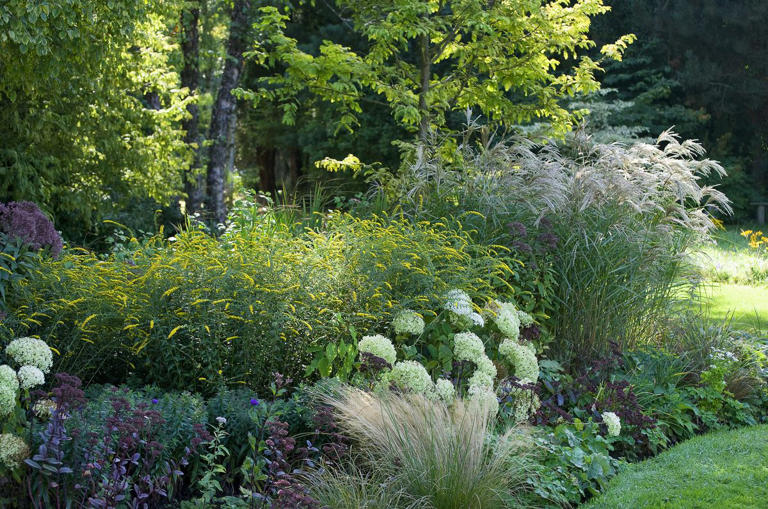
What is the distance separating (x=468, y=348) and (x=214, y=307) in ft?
4.93

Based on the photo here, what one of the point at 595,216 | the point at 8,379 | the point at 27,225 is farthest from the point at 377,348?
the point at 595,216

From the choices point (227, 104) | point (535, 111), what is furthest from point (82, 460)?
point (227, 104)

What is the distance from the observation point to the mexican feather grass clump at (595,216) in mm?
5762

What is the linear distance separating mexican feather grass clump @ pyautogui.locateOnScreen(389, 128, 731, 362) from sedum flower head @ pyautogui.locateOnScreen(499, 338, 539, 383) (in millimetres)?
1079

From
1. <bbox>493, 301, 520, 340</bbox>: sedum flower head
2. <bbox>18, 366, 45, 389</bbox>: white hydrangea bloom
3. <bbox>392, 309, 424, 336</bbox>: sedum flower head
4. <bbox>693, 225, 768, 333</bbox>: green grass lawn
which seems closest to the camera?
<bbox>18, 366, 45, 389</bbox>: white hydrangea bloom

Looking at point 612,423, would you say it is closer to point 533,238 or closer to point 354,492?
point 354,492

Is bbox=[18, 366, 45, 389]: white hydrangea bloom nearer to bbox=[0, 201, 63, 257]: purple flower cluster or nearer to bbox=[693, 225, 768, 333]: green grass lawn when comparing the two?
bbox=[0, 201, 63, 257]: purple flower cluster

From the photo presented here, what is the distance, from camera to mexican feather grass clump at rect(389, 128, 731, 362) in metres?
5.76

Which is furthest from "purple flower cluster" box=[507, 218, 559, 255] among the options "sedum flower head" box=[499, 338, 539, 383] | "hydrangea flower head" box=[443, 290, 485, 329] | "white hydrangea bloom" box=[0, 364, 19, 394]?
"white hydrangea bloom" box=[0, 364, 19, 394]

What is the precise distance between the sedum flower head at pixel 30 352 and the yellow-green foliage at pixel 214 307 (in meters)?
0.34

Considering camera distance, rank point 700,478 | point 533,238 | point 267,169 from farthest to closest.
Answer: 1. point 267,169
2. point 533,238
3. point 700,478

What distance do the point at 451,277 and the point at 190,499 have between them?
246cm

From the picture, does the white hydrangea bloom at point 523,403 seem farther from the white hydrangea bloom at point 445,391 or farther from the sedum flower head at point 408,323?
the sedum flower head at point 408,323

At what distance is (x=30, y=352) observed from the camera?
3.51m
